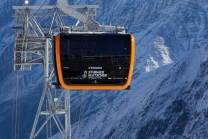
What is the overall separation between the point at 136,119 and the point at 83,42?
416 ft

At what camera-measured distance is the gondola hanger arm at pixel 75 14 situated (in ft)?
90.3

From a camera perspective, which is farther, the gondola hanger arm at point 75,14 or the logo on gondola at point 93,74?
the logo on gondola at point 93,74

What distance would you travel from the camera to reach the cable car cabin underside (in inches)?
1111

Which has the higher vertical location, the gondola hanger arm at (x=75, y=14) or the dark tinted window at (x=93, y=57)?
the gondola hanger arm at (x=75, y=14)

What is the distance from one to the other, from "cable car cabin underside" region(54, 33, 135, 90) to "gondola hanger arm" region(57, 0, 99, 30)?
1.85 feet

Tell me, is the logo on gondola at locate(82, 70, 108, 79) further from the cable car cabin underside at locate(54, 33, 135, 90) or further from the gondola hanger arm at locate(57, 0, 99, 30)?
the gondola hanger arm at locate(57, 0, 99, 30)

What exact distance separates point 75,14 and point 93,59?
5.58ft

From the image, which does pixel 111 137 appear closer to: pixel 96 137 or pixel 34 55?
pixel 96 137

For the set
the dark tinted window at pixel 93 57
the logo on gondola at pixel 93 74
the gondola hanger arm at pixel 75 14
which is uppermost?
the gondola hanger arm at pixel 75 14

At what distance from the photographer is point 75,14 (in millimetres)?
27984

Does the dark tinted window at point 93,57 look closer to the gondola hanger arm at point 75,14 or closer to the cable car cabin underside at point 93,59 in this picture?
the cable car cabin underside at point 93,59

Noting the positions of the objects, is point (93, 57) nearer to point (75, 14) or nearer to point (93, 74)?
point (93, 74)

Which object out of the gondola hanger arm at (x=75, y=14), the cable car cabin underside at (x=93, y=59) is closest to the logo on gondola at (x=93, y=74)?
the cable car cabin underside at (x=93, y=59)

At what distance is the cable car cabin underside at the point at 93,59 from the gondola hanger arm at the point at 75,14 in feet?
1.85
